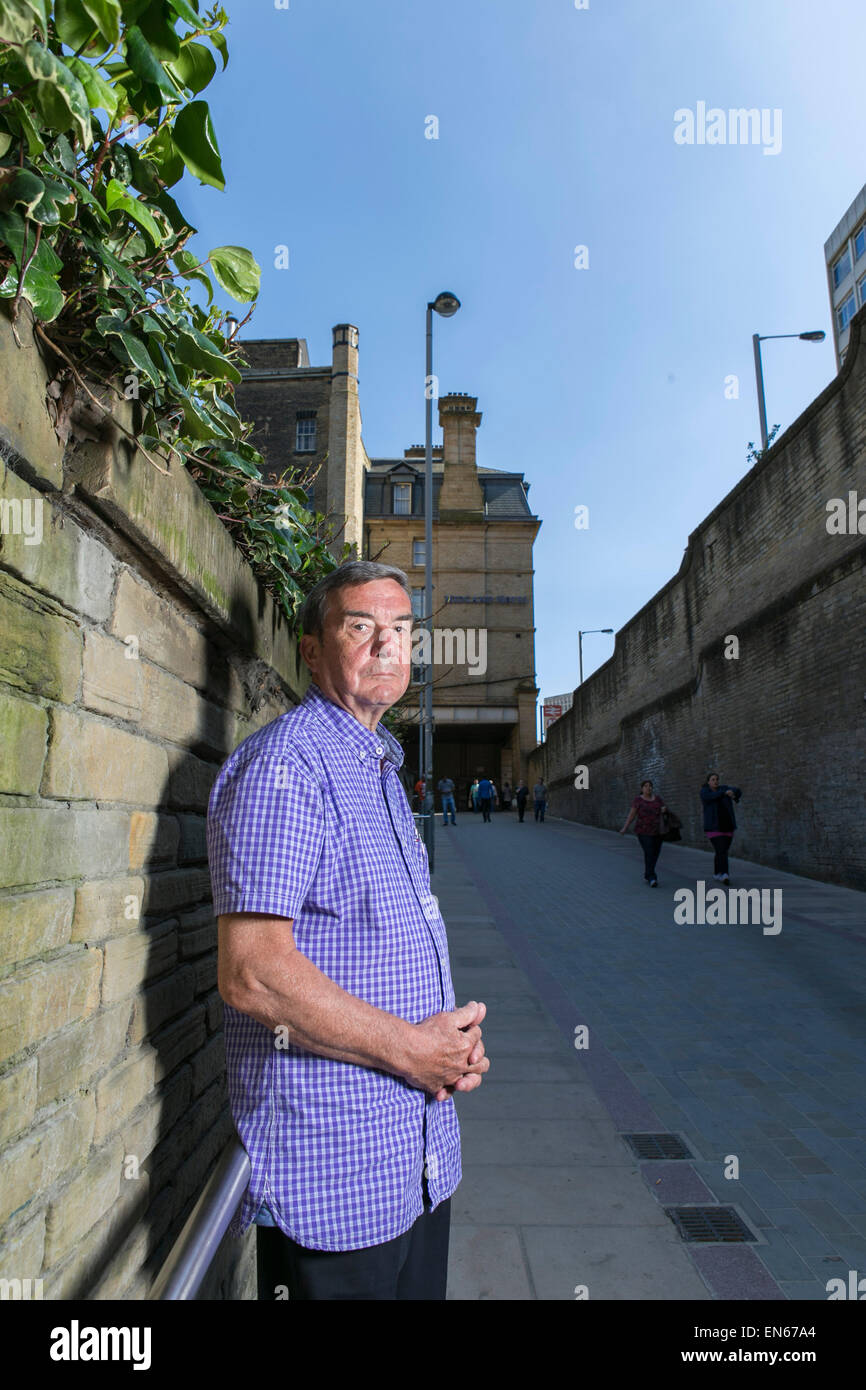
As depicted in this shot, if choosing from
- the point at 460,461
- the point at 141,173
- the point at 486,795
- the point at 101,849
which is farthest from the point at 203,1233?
the point at 460,461

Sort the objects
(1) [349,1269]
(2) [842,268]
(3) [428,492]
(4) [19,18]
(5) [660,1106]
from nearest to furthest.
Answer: (4) [19,18], (1) [349,1269], (5) [660,1106], (3) [428,492], (2) [842,268]

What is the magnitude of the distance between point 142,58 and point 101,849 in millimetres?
1293

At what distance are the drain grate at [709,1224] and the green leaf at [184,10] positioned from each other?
3.68 m

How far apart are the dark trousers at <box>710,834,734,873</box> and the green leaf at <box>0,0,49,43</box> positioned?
12104mm

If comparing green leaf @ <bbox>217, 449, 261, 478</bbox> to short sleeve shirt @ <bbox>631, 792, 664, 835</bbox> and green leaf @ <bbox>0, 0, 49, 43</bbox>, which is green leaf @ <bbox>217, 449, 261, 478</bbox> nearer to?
green leaf @ <bbox>0, 0, 49, 43</bbox>

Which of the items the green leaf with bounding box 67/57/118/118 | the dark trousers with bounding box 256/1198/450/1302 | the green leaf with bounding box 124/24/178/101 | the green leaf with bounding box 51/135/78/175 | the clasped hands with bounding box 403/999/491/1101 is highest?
the green leaf with bounding box 124/24/178/101

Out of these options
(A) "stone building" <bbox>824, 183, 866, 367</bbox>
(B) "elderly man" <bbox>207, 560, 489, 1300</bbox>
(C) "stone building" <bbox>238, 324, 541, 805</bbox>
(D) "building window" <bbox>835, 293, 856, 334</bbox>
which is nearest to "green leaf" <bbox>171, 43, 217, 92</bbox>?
(B) "elderly man" <bbox>207, 560, 489, 1300</bbox>

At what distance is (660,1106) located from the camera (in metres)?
4.26

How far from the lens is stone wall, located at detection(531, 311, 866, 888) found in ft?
36.6

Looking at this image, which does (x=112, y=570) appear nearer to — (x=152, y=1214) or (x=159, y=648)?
(x=159, y=648)

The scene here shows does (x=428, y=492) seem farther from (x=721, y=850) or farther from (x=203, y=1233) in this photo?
(x=203, y=1233)

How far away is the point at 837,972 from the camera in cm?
689

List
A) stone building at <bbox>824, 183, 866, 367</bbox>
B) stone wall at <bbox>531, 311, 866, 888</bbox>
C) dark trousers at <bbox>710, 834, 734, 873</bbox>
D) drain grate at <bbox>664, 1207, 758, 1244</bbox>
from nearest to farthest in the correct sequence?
drain grate at <bbox>664, 1207, 758, 1244</bbox> < stone wall at <bbox>531, 311, 866, 888</bbox> < dark trousers at <bbox>710, 834, 734, 873</bbox> < stone building at <bbox>824, 183, 866, 367</bbox>
